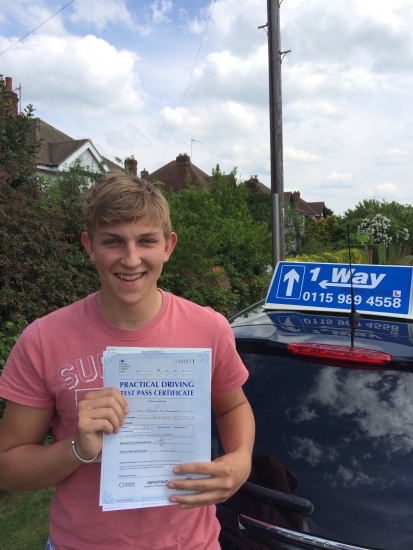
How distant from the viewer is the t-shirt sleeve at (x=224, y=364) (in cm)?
154

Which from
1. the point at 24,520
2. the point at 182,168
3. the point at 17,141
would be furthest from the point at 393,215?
the point at 24,520

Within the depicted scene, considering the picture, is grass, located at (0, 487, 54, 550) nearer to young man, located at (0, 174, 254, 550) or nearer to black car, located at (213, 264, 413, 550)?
black car, located at (213, 264, 413, 550)

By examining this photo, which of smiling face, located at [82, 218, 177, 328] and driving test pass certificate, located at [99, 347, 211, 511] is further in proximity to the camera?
smiling face, located at [82, 218, 177, 328]

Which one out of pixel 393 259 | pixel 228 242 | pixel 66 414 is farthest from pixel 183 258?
pixel 393 259

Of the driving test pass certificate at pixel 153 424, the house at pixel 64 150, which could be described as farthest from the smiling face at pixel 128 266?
the house at pixel 64 150

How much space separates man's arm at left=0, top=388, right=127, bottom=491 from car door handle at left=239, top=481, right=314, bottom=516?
0.79 m

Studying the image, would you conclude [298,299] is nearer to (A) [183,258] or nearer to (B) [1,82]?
(B) [1,82]

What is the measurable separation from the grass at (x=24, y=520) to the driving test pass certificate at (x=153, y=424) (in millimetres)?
2419

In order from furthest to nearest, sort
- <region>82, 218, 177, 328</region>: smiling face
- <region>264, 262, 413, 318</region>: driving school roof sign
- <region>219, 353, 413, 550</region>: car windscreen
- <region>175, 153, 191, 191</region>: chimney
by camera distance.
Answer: <region>175, 153, 191, 191</region>: chimney, <region>264, 262, 413, 318</region>: driving school roof sign, <region>219, 353, 413, 550</region>: car windscreen, <region>82, 218, 177, 328</region>: smiling face

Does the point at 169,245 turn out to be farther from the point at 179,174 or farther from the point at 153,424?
the point at 179,174

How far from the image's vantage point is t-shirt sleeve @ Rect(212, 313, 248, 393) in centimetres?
154

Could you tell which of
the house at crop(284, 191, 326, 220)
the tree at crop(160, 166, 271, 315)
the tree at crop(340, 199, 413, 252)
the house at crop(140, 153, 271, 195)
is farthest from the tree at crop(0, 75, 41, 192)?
the house at crop(284, 191, 326, 220)

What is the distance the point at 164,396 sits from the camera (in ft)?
4.38

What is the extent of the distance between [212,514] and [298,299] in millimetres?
1515
